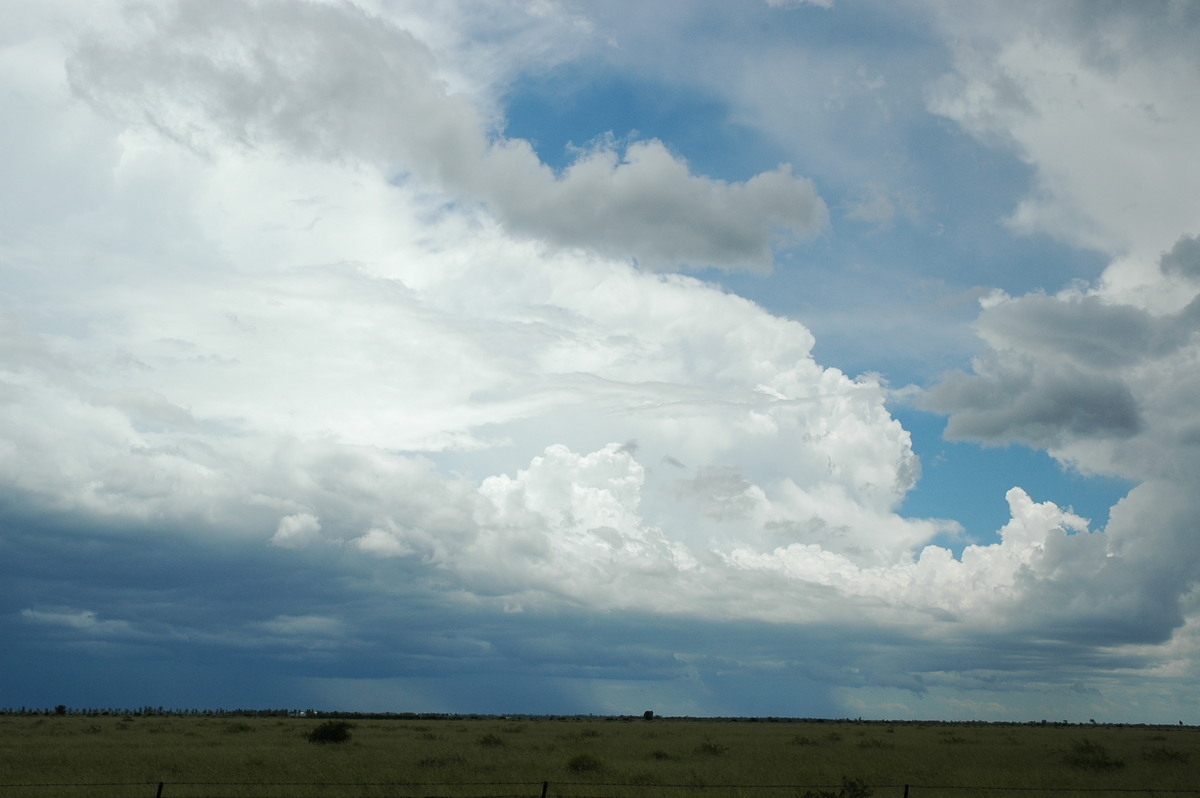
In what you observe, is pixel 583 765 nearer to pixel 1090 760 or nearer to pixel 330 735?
pixel 330 735

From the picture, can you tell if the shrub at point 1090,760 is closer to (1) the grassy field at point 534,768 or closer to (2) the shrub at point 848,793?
(1) the grassy field at point 534,768

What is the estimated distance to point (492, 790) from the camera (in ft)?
114

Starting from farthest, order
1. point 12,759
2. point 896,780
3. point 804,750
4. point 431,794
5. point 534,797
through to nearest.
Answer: point 804,750, point 12,759, point 896,780, point 431,794, point 534,797

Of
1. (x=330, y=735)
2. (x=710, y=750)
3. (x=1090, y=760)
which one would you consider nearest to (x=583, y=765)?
(x=710, y=750)

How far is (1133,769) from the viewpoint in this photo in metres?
48.4

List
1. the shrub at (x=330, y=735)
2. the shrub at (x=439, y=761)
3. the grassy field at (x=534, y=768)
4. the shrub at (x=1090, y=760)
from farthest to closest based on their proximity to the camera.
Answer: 1. the shrub at (x=330, y=735)
2. the shrub at (x=1090, y=760)
3. the shrub at (x=439, y=761)
4. the grassy field at (x=534, y=768)

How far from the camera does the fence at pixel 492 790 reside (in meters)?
33.1

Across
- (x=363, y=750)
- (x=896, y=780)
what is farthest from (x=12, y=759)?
(x=896, y=780)

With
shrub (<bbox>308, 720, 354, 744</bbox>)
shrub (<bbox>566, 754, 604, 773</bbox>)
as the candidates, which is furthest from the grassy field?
shrub (<bbox>308, 720, 354, 744</bbox>)

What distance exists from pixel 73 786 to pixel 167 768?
770 cm

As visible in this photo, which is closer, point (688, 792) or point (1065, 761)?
point (688, 792)

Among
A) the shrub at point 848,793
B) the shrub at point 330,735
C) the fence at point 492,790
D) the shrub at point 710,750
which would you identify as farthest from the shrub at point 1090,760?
the shrub at point 330,735

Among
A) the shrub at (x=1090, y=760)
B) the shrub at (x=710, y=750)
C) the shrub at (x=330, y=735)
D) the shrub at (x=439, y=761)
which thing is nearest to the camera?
the shrub at (x=439, y=761)

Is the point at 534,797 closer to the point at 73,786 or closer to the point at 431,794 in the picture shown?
the point at 431,794
